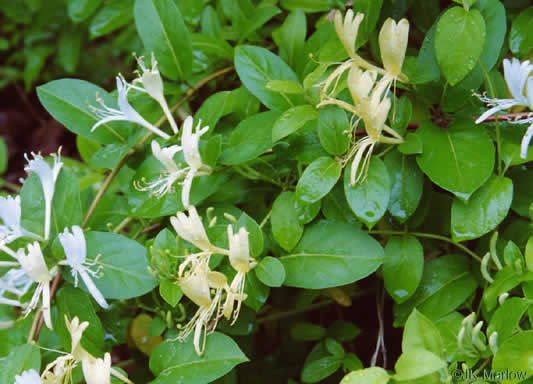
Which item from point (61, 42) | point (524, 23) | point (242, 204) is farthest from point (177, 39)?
point (61, 42)

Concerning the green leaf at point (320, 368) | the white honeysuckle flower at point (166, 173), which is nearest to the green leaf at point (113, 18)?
the white honeysuckle flower at point (166, 173)

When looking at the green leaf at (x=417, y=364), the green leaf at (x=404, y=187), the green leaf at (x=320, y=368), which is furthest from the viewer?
the green leaf at (x=320, y=368)

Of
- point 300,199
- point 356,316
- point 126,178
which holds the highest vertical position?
point 300,199

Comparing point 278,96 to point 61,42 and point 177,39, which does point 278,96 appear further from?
point 61,42

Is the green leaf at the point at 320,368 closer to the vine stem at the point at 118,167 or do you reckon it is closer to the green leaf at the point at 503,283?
the green leaf at the point at 503,283

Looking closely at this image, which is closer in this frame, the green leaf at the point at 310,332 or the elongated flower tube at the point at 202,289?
the elongated flower tube at the point at 202,289

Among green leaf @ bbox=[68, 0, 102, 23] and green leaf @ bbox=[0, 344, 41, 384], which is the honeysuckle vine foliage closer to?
green leaf @ bbox=[0, 344, 41, 384]
